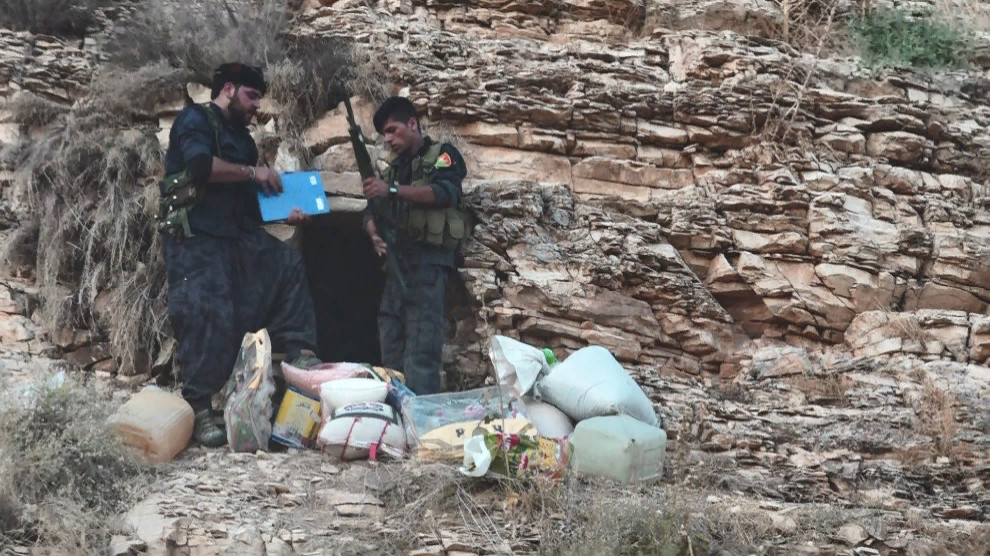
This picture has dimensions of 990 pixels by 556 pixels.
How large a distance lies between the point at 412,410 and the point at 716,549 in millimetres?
1892

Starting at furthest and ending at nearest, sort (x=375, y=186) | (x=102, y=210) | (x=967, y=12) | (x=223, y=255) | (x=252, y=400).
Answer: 1. (x=967, y=12)
2. (x=102, y=210)
3. (x=375, y=186)
4. (x=223, y=255)
5. (x=252, y=400)

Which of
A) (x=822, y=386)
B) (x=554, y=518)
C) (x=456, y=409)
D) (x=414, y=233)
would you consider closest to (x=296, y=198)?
(x=414, y=233)

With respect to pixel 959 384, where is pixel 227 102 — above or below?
above

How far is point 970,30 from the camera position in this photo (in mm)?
10320

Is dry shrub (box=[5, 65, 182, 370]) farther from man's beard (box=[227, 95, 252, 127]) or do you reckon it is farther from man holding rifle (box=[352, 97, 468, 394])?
man holding rifle (box=[352, 97, 468, 394])

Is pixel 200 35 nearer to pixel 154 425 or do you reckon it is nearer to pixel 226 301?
pixel 226 301

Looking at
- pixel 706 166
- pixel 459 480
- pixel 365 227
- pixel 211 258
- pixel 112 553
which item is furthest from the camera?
pixel 706 166

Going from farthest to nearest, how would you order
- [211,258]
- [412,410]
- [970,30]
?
[970,30], [211,258], [412,410]

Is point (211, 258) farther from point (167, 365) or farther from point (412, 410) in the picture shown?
point (412, 410)

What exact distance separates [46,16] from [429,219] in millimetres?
3702

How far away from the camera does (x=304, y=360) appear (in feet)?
25.4

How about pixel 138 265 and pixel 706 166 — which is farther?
pixel 706 166

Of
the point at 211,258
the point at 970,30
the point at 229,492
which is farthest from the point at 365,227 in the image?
the point at 970,30

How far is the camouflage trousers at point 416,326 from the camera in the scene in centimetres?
799
